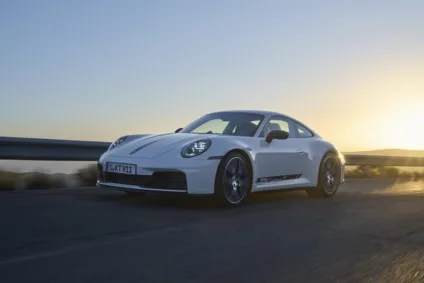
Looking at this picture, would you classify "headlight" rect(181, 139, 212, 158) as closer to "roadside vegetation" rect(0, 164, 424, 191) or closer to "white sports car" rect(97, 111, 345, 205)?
"white sports car" rect(97, 111, 345, 205)

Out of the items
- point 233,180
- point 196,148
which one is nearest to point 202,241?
point 196,148

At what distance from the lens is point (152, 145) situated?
7.55 metres

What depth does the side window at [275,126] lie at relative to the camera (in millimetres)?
8344

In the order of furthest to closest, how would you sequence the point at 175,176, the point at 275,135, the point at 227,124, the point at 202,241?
the point at 227,124
the point at 275,135
the point at 175,176
the point at 202,241

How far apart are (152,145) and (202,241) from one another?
281cm

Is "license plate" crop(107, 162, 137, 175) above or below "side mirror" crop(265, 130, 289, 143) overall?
below

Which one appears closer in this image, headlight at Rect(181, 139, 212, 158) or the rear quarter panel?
headlight at Rect(181, 139, 212, 158)

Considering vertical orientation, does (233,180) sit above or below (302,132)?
below

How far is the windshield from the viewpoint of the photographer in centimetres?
828

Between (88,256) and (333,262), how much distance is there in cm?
165

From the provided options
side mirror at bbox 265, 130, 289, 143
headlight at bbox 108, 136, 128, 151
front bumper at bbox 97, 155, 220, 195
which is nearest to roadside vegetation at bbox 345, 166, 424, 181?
side mirror at bbox 265, 130, 289, 143

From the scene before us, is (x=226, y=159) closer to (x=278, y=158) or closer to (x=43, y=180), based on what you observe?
(x=278, y=158)

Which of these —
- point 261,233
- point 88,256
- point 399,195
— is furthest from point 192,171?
point 399,195

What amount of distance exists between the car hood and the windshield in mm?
680
